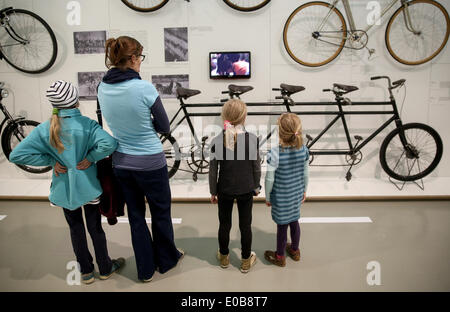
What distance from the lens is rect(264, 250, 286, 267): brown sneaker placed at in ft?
8.68

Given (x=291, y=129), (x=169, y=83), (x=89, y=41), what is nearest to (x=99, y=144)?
(x=291, y=129)

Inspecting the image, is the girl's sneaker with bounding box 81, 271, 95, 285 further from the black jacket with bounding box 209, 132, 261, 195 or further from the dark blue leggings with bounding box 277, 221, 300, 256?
the dark blue leggings with bounding box 277, 221, 300, 256

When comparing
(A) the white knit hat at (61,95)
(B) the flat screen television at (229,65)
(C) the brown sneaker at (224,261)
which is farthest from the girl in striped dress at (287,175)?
(B) the flat screen television at (229,65)

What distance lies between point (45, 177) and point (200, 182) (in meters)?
2.13

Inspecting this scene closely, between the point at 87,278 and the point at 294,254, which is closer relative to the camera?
the point at 87,278

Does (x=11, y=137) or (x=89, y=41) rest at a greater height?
(x=89, y=41)

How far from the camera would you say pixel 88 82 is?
4242 mm

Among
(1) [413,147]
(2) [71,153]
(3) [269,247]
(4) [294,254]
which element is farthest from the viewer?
(1) [413,147]

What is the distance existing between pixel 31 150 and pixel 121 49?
2.82 ft

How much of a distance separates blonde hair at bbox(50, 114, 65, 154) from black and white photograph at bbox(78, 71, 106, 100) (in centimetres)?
231

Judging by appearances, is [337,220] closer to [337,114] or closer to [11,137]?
[337,114]

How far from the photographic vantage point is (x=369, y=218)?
11.3ft

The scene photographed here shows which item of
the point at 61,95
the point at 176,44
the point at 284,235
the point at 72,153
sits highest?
the point at 176,44

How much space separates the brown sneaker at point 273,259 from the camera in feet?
8.68
